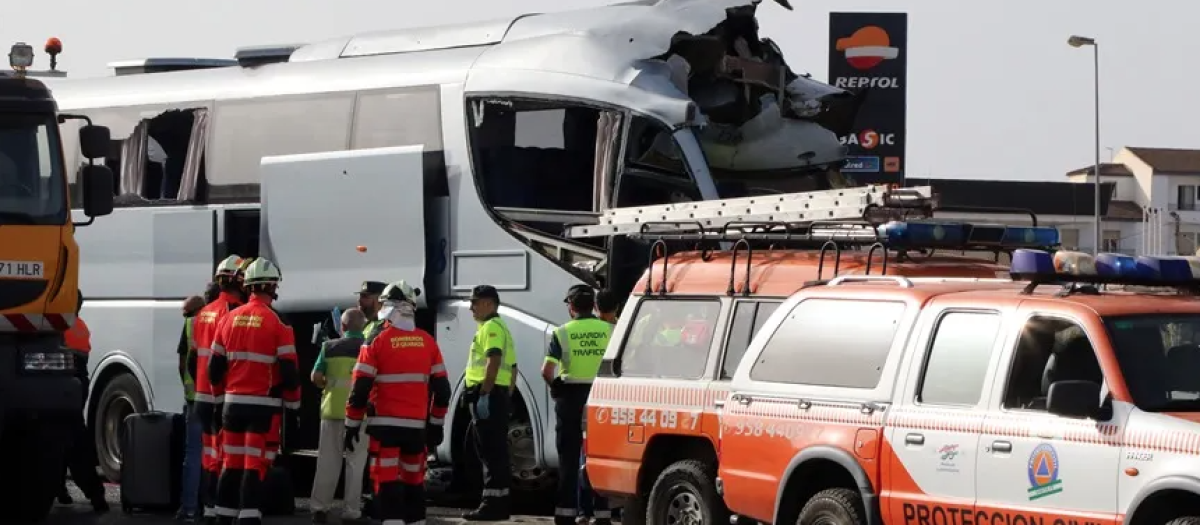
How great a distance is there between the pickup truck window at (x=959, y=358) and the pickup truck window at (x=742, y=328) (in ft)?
6.65

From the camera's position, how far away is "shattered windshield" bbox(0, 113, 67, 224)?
16.1 metres

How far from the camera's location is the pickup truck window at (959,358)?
35.1ft

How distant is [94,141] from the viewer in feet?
55.7

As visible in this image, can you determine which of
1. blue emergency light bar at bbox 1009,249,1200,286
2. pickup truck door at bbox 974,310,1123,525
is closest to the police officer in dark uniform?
blue emergency light bar at bbox 1009,249,1200,286

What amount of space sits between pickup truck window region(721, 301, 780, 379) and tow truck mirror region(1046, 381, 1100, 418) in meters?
3.35

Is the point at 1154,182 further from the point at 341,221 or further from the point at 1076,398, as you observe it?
the point at 1076,398

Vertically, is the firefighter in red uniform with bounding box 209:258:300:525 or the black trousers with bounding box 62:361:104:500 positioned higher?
the firefighter in red uniform with bounding box 209:258:300:525

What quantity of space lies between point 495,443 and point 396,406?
2777 millimetres

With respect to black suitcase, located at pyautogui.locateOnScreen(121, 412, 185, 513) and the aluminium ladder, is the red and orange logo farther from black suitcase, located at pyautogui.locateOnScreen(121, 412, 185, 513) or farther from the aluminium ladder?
black suitcase, located at pyautogui.locateOnScreen(121, 412, 185, 513)

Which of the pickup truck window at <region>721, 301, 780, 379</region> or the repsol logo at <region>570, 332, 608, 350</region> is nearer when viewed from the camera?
the pickup truck window at <region>721, 301, 780, 379</region>

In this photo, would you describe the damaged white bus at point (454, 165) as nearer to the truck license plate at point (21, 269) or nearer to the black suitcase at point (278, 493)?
the black suitcase at point (278, 493)

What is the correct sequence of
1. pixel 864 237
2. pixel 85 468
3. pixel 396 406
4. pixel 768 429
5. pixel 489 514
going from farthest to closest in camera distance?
pixel 85 468
pixel 489 514
pixel 396 406
pixel 864 237
pixel 768 429

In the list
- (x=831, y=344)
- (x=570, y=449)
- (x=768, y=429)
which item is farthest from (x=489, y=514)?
(x=831, y=344)

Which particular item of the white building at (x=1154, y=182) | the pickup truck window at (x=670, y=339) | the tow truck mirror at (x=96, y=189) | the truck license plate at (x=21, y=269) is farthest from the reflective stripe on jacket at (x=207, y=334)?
the white building at (x=1154, y=182)
